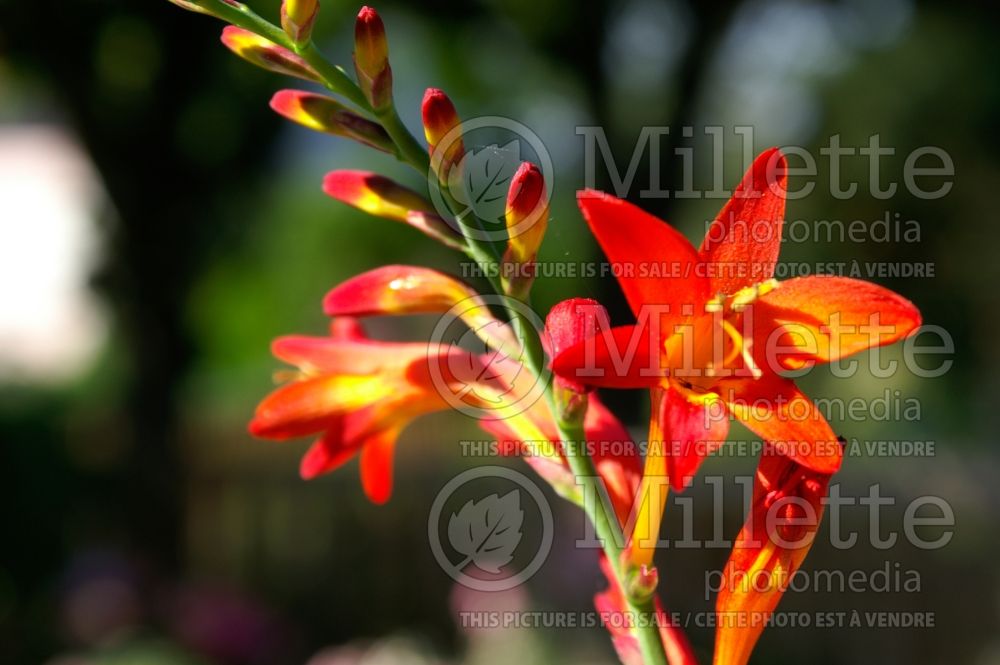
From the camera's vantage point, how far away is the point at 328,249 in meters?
16.1

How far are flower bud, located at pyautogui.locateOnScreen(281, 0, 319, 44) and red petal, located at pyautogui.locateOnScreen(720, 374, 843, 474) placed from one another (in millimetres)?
645

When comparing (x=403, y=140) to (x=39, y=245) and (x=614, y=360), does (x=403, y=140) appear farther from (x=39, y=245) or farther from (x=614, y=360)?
(x=39, y=245)

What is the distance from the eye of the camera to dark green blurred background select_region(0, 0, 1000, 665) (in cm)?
561

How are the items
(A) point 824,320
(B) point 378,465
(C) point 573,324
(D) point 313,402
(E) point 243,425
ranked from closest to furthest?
(C) point 573,324 → (A) point 824,320 → (D) point 313,402 → (B) point 378,465 → (E) point 243,425

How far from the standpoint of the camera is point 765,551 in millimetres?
1146

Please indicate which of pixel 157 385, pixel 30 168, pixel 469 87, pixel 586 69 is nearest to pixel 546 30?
pixel 586 69

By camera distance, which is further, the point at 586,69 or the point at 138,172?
the point at 586,69

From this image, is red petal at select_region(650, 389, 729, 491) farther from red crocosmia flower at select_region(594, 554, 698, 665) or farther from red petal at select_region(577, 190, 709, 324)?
red crocosmia flower at select_region(594, 554, 698, 665)

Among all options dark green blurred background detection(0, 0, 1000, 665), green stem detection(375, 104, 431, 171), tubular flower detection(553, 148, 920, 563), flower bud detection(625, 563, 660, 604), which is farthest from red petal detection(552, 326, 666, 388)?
dark green blurred background detection(0, 0, 1000, 665)

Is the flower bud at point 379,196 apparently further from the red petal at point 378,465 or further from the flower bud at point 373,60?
the red petal at point 378,465

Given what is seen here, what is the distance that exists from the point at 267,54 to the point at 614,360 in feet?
1.89

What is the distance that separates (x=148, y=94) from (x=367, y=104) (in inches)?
211

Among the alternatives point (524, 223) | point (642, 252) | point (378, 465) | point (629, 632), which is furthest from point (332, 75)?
point (629, 632)

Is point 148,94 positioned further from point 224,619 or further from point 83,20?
point 224,619
